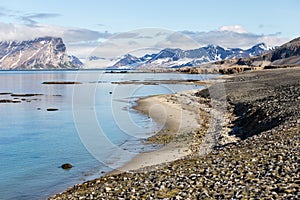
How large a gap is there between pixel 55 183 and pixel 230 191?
459 inches

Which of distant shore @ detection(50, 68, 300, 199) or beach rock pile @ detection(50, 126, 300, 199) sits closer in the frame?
beach rock pile @ detection(50, 126, 300, 199)

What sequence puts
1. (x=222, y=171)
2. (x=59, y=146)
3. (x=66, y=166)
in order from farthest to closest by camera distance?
(x=59, y=146) < (x=66, y=166) < (x=222, y=171)

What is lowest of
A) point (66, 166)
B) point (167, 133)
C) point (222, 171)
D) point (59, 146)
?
point (59, 146)

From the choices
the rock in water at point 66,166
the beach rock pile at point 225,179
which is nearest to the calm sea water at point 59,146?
the rock in water at point 66,166

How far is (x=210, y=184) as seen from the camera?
14.2m

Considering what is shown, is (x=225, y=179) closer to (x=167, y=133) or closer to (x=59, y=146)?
(x=59, y=146)

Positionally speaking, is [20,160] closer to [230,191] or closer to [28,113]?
[230,191]

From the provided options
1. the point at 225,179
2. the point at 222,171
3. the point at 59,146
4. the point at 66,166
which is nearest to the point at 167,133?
the point at 59,146

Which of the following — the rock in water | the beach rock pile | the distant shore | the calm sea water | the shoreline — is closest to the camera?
the beach rock pile

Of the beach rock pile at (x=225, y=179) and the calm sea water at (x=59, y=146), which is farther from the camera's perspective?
the calm sea water at (x=59, y=146)

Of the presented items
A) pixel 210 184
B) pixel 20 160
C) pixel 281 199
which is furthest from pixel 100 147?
pixel 281 199

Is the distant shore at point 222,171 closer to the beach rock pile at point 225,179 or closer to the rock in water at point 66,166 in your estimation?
the beach rock pile at point 225,179

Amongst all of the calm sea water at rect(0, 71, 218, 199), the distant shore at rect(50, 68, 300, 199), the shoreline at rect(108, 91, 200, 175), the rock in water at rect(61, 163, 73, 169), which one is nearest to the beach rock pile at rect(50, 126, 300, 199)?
the distant shore at rect(50, 68, 300, 199)

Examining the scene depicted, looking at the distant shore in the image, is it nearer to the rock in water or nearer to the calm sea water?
the calm sea water
